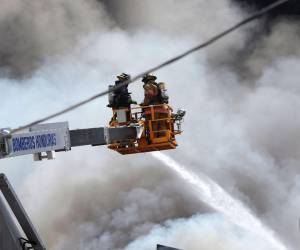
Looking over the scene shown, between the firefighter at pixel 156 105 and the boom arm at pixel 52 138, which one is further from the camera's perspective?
the firefighter at pixel 156 105

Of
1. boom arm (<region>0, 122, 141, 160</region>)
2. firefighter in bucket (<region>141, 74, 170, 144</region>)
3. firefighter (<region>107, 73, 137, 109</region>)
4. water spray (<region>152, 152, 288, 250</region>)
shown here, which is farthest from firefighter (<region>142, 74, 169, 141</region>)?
water spray (<region>152, 152, 288, 250</region>)

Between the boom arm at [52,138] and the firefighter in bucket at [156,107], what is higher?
the firefighter in bucket at [156,107]

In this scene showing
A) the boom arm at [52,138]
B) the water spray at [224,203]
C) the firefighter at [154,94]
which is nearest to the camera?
the boom arm at [52,138]

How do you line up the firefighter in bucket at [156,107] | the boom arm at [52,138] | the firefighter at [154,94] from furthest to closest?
the firefighter at [154,94] → the firefighter in bucket at [156,107] → the boom arm at [52,138]

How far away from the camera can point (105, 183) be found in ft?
92.4

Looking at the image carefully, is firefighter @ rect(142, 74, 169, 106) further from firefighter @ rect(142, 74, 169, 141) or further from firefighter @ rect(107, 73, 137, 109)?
firefighter @ rect(107, 73, 137, 109)

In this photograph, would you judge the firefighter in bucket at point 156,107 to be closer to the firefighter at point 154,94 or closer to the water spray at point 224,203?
the firefighter at point 154,94

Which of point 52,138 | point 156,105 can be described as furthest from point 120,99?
point 52,138

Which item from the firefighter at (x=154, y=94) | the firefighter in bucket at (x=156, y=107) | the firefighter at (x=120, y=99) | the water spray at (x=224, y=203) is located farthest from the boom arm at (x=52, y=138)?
the water spray at (x=224, y=203)

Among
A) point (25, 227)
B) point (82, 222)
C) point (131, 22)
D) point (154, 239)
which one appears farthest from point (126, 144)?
point (131, 22)

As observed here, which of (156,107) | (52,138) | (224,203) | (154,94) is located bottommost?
(52,138)

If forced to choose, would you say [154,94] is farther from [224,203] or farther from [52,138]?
[224,203]

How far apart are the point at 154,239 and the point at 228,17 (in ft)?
41.0

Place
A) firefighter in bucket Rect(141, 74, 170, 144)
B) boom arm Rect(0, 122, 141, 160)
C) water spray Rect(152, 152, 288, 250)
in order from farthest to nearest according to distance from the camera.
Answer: water spray Rect(152, 152, 288, 250) → firefighter in bucket Rect(141, 74, 170, 144) → boom arm Rect(0, 122, 141, 160)
